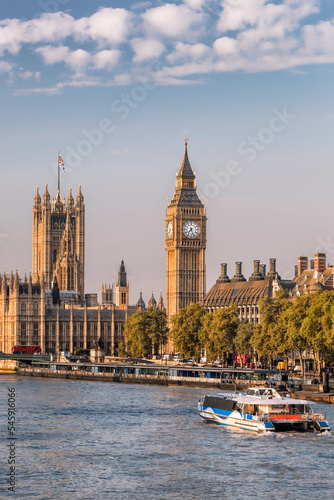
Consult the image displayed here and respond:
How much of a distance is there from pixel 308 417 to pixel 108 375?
71825 millimetres

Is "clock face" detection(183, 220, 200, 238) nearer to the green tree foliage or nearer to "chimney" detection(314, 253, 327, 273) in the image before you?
the green tree foliage

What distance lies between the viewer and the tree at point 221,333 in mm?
146625

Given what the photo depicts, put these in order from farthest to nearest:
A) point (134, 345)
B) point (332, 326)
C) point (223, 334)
Result: 1. point (134, 345)
2. point (223, 334)
3. point (332, 326)

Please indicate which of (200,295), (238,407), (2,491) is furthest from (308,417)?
(200,295)

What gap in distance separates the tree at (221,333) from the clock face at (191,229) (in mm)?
42340

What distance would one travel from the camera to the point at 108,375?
5856 inches

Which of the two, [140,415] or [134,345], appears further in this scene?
[134,345]

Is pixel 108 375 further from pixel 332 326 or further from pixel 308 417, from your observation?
pixel 308 417

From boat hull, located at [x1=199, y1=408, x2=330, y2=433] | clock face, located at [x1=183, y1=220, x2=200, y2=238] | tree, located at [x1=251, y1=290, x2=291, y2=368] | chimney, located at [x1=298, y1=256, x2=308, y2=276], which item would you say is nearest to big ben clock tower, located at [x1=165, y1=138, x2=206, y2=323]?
clock face, located at [x1=183, y1=220, x2=200, y2=238]

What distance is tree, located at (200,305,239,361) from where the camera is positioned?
481 feet

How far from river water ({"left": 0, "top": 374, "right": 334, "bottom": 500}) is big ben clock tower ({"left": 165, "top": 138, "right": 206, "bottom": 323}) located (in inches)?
3672

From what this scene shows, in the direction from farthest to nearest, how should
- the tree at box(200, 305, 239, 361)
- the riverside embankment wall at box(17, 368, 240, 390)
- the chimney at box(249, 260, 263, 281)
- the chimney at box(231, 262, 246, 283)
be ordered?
1. the chimney at box(231, 262, 246, 283)
2. the chimney at box(249, 260, 263, 281)
3. the tree at box(200, 305, 239, 361)
4. the riverside embankment wall at box(17, 368, 240, 390)

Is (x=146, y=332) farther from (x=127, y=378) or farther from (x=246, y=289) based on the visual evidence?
(x=127, y=378)

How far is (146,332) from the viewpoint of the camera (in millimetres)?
177000
